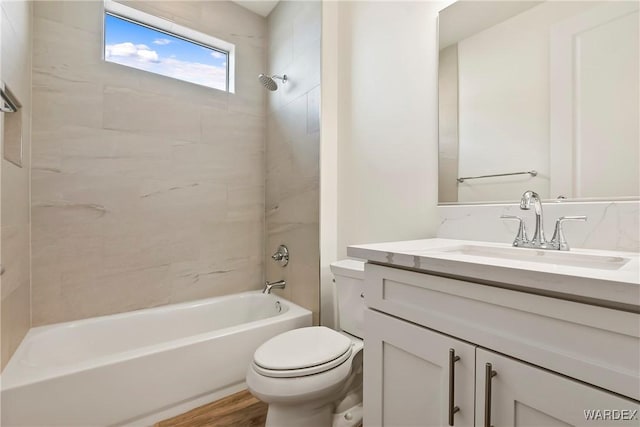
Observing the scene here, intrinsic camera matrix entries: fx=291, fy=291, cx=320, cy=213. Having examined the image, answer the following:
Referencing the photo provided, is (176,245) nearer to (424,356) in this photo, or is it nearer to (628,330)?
(424,356)

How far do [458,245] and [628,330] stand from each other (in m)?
0.65

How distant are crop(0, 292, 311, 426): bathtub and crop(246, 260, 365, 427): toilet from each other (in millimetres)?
352

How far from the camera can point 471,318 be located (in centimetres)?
70

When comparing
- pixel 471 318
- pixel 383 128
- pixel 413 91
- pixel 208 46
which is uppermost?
pixel 208 46

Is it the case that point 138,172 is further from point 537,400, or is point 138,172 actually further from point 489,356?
point 537,400

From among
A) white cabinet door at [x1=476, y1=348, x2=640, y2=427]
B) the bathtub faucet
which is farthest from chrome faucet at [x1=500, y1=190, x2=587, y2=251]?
the bathtub faucet

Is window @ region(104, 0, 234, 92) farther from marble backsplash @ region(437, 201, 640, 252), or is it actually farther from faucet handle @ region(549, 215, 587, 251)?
faucet handle @ region(549, 215, 587, 251)

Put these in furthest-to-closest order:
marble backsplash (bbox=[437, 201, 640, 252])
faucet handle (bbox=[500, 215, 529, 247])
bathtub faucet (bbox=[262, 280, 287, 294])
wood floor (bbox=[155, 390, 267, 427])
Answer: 1. bathtub faucet (bbox=[262, 280, 287, 294])
2. wood floor (bbox=[155, 390, 267, 427])
3. faucet handle (bbox=[500, 215, 529, 247])
4. marble backsplash (bbox=[437, 201, 640, 252])

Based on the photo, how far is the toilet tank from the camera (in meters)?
1.49

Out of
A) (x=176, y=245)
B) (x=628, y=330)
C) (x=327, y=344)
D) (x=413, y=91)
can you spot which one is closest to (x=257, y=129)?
(x=176, y=245)

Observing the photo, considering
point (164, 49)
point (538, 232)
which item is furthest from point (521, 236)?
point (164, 49)

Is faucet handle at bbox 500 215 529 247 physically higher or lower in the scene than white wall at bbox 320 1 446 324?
lower

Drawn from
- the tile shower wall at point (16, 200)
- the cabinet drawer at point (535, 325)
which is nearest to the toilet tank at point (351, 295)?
the cabinet drawer at point (535, 325)

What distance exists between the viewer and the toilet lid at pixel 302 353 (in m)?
1.17
